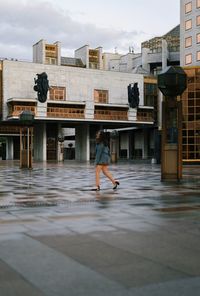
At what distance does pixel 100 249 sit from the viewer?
5457 millimetres

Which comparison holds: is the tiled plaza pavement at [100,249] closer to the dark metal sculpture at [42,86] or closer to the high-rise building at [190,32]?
the dark metal sculpture at [42,86]

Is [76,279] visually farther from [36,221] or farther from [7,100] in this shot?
[7,100]

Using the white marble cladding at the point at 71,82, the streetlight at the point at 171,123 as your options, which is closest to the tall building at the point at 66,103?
the white marble cladding at the point at 71,82

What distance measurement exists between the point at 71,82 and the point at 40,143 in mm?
11046

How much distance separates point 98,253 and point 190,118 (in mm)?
44366

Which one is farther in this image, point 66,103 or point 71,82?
point 71,82

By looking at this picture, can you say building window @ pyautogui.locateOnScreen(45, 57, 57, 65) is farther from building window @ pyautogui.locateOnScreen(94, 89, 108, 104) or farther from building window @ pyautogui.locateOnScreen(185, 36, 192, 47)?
building window @ pyautogui.locateOnScreen(185, 36, 192, 47)

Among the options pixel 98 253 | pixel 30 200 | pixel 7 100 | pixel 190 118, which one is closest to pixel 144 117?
pixel 7 100

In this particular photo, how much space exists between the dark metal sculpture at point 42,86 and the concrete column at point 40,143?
6118 millimetres

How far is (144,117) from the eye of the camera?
75.4m

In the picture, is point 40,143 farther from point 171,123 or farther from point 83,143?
point 171,123

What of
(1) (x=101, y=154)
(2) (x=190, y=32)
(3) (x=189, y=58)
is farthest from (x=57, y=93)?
(1) (x=101, y=154)

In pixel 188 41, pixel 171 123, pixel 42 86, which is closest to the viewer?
pixel 171 123

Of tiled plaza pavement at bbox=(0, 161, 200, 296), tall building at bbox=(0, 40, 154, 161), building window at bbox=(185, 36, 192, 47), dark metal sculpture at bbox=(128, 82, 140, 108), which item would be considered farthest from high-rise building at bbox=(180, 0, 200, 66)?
tiled plaza pavement at bbox=(0, 161, 200, 296)
